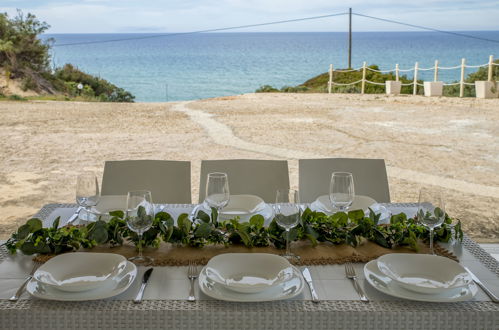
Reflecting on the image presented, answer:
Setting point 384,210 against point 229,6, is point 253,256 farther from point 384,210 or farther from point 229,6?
point 229,6

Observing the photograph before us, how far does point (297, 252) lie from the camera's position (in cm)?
136

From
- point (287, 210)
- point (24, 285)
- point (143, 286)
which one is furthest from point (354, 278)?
point (24, 285)

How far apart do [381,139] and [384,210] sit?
491 centimetres

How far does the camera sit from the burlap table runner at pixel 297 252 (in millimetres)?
1304

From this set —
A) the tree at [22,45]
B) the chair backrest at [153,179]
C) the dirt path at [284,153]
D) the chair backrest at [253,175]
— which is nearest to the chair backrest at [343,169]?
the chair backrest at [253,175]

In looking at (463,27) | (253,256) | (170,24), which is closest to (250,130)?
(253,256)

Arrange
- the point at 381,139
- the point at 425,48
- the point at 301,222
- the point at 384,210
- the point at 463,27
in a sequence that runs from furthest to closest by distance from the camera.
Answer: the point at 425,48
the point at 463,27
the point at 381,139
the point at 384,210
the point at 301,222

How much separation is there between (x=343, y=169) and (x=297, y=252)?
987 millimetres

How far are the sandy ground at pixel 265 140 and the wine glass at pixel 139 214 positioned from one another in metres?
2.54

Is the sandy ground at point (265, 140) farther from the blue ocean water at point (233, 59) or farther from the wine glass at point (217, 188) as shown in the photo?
the blue ocean water at point (233, 59)

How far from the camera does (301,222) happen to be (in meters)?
1.45

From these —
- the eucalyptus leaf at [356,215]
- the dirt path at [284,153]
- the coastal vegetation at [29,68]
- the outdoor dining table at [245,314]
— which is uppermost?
the coastal vegetation at [29,68]

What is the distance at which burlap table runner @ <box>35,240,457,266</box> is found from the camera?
4.28 ft

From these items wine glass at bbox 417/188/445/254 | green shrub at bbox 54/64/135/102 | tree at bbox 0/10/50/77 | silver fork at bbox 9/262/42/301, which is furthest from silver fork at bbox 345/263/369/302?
green shrub at bbox 54/64/135/102
